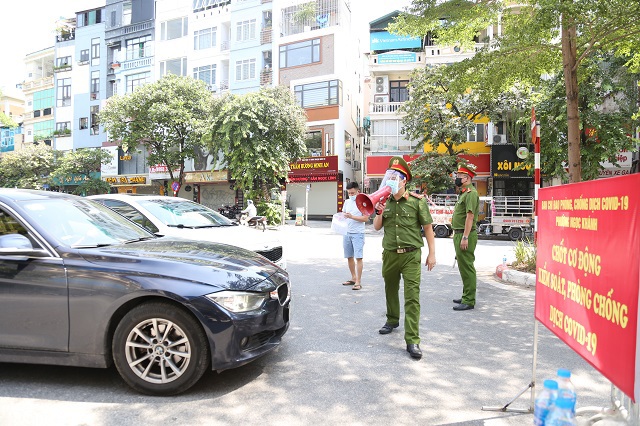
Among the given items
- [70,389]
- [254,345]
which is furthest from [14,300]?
[254,345]

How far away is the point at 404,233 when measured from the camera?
4.77 meters

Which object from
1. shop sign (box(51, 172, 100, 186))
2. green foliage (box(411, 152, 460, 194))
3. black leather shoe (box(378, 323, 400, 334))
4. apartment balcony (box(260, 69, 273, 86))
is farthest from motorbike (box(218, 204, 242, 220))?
black leather shoe (box(378, 323, 400, 334))

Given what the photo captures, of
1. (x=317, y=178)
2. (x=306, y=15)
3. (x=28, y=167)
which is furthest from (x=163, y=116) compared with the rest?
(x=28, y=167)

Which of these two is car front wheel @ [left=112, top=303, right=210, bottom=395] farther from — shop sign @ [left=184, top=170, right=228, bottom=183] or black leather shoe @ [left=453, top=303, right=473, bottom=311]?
shop sign @ [left=184, top=170, right=228, bottom=183]

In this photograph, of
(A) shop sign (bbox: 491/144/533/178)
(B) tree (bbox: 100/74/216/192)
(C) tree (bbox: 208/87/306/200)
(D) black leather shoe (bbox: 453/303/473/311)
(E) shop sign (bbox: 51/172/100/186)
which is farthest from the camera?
(E) shop sign (bbox: 51/172/100/186)

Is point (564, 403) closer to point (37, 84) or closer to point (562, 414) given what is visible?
point (562, 414)

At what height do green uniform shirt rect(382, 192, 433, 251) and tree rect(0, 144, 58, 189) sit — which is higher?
tree rect(0, 144, 58, 189)

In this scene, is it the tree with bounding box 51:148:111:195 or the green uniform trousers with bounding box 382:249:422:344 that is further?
the tree with bounding box 51:148:111:195

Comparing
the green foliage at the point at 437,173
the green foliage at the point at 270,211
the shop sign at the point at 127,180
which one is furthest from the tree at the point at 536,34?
the shop sign at the point at 127,180

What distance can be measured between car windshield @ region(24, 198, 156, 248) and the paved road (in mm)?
1138

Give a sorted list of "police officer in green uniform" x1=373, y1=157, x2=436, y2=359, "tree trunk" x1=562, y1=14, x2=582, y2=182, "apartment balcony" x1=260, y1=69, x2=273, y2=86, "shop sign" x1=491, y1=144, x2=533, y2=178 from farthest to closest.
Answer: "apartment balcony" x1=260, y1=69, x2=273, y2=86 → "shop sign" x1=491, y1=144, x2=533, y2=178 → "tree trunk" x1=562, y1=14, x2=582, y2=182 → "police officer in green uniform" x1=373, y1=157, x2=436, y2=359

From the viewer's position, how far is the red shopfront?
30.8 m

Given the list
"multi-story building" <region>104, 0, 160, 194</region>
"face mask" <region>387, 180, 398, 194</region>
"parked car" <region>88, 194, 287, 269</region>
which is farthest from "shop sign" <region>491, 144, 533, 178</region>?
"multi-story building" <region>104, 0, 160, 194</region>

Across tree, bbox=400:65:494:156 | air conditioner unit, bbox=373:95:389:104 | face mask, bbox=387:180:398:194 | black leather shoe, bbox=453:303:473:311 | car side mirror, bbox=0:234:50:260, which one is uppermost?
air conditioner unit, bbox=373:95:389:104
